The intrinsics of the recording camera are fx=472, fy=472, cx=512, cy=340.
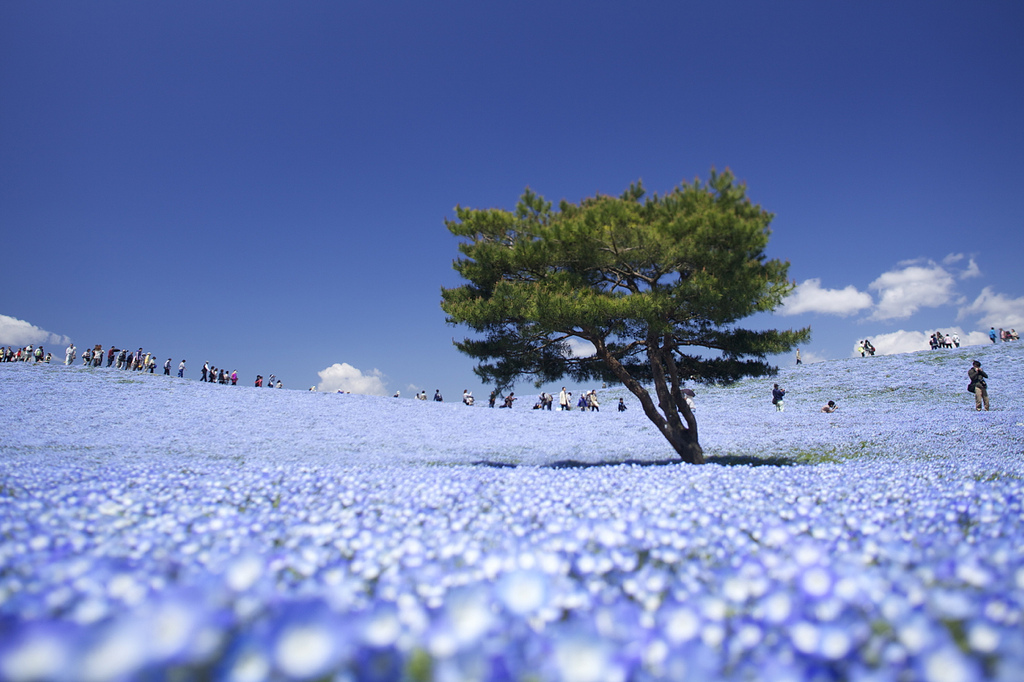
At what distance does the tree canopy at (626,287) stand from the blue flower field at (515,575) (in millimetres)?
3346

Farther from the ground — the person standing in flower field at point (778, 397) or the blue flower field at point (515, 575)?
the person standing in flower field at point (778, 397)

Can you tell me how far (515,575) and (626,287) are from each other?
9.70 metres

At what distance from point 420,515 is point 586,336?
7407mm

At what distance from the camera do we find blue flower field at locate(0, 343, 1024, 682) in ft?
3.95

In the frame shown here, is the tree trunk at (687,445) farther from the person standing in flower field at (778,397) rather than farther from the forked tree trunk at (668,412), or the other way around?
the person standing in flower field at (778,397)

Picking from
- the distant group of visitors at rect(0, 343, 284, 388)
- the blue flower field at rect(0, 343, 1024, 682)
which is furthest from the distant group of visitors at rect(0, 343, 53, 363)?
the blue flower field at rect(0, 343, 1024, 682)

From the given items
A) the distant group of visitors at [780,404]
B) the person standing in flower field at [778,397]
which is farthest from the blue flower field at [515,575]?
the person standing in flower field at [778,397]

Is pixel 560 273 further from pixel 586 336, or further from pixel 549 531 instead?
pixel 549 531

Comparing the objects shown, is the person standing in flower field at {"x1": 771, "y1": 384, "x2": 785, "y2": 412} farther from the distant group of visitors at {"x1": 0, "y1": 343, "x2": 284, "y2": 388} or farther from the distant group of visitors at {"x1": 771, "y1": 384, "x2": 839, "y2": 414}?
the distant group of visitors at {"x1": 0, "y1": 343, "x2": 284, "y2": 388}

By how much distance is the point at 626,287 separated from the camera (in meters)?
10.9

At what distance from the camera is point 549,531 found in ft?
10.9

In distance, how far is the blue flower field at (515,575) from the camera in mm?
1204

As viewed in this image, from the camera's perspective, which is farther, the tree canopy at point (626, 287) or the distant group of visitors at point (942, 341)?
the distant group of visitors at point (942, 341)

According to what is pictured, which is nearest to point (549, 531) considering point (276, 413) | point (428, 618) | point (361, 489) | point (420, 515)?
point (420, 515)
